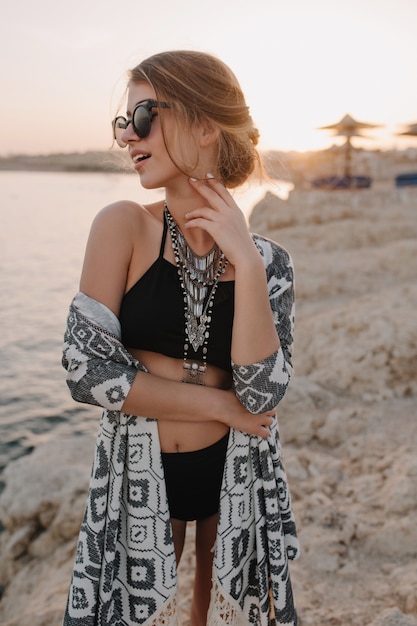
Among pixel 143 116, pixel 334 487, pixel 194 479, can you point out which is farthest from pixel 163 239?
pixel 334 487

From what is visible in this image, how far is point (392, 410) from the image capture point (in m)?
4.29

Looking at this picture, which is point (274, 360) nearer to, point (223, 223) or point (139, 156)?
point (223, 223)

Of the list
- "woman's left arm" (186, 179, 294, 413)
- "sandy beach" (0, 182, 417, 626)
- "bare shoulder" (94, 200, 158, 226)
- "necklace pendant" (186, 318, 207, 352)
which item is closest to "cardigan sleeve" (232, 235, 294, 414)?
"woman's left arm" (186, 179, 294, 413)

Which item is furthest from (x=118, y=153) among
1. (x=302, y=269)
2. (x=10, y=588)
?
(x=302, y=269)

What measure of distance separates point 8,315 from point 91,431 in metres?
6.52

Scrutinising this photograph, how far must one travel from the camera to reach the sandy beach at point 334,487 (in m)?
2.55

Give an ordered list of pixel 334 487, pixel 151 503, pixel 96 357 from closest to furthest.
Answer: pixel 96 357 → pixel 151 503 → pixel 334 487

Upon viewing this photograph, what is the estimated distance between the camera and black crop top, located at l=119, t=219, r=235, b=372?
1540mm

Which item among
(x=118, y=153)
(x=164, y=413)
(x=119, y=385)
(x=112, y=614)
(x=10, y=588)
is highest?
(x=118, y=153)

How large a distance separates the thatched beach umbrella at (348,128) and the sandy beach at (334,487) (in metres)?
14.2

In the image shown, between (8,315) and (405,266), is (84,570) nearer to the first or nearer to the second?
(405,266)

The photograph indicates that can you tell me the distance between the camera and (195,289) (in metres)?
1.61

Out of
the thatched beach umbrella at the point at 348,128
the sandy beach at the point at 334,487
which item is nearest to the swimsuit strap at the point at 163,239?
the sandy beach at the point at 334,487

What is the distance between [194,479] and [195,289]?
0.62m
